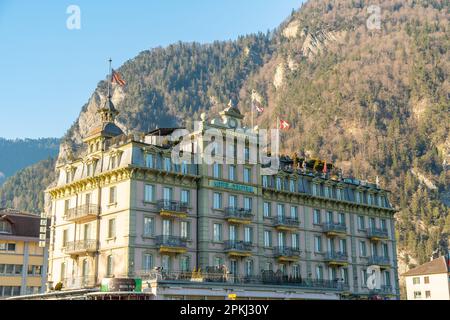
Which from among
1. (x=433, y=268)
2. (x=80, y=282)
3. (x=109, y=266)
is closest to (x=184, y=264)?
(x=109, y=266)

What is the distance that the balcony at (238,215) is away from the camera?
2603 inches

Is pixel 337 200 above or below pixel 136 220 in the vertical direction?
above

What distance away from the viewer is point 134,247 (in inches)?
2331

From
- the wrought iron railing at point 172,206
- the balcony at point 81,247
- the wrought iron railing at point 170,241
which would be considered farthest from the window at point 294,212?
the balcony at point 81,247

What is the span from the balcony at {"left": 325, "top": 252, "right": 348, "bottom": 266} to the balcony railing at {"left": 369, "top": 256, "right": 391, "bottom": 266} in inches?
214

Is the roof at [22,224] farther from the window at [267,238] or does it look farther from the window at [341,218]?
the window at [341,218]

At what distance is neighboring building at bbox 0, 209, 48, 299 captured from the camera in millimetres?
83812

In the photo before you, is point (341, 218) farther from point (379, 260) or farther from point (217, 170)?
point (217, 170)

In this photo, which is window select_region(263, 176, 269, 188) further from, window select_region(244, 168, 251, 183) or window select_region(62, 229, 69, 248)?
window select_region(62, 229, 69, 248)

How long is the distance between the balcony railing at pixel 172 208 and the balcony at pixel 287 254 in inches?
537

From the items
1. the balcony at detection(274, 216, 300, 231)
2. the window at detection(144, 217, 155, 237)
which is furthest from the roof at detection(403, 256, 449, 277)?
the window at detection(144, 217, 155, 237)
